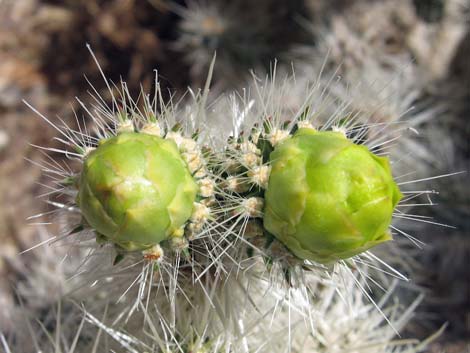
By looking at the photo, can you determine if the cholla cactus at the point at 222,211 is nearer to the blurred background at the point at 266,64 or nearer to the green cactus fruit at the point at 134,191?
the green cactus fruit at the point at 134,191

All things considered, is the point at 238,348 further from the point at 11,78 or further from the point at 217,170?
the point at 11,78

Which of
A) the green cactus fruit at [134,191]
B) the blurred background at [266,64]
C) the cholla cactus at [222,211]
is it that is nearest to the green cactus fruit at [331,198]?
the cholla cactus at [222,211]

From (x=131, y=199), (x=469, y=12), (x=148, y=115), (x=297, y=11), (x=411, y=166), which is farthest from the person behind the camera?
(x=297, y=11)

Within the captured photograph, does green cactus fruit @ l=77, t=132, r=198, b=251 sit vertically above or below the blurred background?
above

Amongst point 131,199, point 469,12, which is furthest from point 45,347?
point 469,12

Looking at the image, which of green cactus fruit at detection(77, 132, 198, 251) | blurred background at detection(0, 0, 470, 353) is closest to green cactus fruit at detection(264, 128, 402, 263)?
green cactus fruit at detection(77, 132, 198, 251)

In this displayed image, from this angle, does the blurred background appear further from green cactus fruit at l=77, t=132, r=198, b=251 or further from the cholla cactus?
green cactus fruit at l=77, t=132, r=198, b=251

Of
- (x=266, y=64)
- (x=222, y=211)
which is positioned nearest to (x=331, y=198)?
(x=222, y=211)
